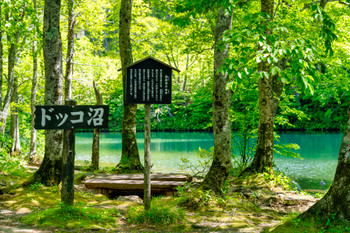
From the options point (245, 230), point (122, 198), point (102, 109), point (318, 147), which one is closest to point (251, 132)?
point (122, 198)

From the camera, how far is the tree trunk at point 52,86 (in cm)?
628

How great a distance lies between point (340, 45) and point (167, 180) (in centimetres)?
876

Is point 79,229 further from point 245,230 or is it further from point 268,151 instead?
point 268,151

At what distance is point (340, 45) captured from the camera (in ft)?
39.9

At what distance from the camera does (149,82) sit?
17.7 ft

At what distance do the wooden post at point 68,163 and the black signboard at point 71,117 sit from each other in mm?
109

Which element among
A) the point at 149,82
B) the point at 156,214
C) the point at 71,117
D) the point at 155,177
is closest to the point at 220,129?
the point at 149,82

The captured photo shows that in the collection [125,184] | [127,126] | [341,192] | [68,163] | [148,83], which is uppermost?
[148,83]

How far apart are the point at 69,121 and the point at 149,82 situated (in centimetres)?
137

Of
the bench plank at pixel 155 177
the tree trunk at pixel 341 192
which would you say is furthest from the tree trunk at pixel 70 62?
Answer: the tree trunk at pixel 341 192

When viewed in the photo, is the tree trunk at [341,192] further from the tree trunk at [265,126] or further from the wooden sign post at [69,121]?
the tree trunk at [265,126]

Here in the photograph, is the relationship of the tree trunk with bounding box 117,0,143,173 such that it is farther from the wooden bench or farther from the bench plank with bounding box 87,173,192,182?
the wooden bench

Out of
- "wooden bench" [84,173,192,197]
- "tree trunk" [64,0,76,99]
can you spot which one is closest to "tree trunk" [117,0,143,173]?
"wooden bench" [84,173,192,197]

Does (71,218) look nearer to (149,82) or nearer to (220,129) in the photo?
(149,82)
